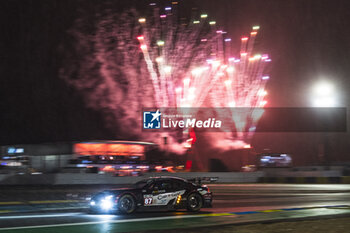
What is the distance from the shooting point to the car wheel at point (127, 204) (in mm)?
11680

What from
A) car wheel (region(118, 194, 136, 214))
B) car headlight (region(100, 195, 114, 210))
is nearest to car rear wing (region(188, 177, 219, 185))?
car wheel (region(118, 194, 136, 214))

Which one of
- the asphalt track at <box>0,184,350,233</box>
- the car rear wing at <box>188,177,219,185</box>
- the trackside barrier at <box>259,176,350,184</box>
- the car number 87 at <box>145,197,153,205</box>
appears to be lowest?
the trackside barrier at <box>259,176,350,184</box>

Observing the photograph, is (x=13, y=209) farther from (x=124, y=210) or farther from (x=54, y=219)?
(x=124, y=210)

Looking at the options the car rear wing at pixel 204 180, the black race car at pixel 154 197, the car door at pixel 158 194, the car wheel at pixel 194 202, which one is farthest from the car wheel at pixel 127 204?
the car rear wing at pixel 204 180

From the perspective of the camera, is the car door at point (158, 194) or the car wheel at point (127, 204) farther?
the car door at point (158, 194)

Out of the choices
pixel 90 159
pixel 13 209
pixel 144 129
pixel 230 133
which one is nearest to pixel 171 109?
pixel 144 129

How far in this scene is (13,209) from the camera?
42.7ft

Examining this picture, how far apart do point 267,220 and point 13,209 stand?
26.7 feet

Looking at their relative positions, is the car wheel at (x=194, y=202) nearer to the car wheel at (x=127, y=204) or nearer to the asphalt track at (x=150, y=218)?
the asphalt track at (x=150, y=218)

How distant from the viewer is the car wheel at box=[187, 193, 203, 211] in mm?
12531

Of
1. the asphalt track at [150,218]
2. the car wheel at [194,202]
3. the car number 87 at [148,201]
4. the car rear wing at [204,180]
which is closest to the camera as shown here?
the asphalt track at [150,218]

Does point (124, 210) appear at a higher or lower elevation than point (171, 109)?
lower

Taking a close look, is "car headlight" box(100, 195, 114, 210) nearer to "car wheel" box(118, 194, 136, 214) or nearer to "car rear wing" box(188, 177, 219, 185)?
"car wheel" box(118, 194, 136, 214)

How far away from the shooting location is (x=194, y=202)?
12.6m
